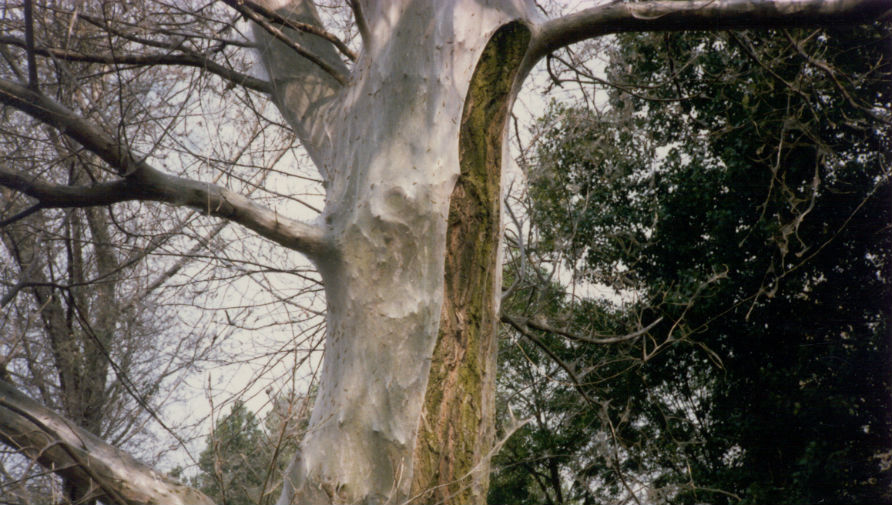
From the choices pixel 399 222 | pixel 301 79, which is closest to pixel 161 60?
pixel 301 79

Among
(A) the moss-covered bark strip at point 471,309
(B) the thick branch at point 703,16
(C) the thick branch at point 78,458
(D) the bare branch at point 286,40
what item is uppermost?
(B) the thick branch at point 703,16

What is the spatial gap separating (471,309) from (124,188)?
1.17m

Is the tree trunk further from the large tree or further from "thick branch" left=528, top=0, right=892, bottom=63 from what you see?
"thick branch" left=528, top=0, right=892, bottom=63

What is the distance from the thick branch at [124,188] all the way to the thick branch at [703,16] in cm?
121

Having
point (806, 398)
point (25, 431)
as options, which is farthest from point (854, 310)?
point (25, 431)

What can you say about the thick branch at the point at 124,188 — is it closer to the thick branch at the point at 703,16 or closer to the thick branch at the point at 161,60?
the thick branch at the point at 161,60

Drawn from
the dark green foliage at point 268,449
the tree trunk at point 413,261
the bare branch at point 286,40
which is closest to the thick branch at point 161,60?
the bare branch at point 286,40

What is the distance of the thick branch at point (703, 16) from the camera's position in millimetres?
2486

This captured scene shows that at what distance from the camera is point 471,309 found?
214cm

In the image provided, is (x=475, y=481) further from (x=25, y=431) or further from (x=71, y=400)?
(x=71, y=400)

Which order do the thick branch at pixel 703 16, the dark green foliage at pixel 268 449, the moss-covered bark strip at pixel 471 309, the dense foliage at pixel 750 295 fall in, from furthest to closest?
the dense foliage at pixel 750 295 < the thick branch at pixel 703 16 < the moss-covered bark strip at pixel 471 309 < the dark green foliage at pixel 268 449

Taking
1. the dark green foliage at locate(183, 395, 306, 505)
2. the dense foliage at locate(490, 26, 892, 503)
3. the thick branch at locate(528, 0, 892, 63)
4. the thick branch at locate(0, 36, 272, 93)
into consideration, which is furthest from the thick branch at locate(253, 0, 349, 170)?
the dense foliage at locate(490, 26, 892, 503)

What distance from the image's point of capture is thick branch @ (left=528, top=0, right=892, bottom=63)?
2486 millimetres

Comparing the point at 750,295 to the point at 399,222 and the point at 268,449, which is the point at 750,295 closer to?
the point at 399,222
